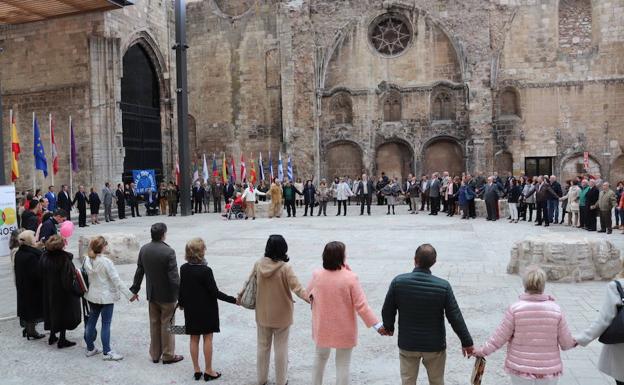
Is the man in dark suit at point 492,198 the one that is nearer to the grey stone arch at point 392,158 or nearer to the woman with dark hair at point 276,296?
the grey stone arch at point 392,158

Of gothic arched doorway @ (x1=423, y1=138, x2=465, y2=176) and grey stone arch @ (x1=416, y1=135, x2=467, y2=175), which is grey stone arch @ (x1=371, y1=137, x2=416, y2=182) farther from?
gothic arched doorway @ (x1=423, y1=138, x2=465, y2=176)

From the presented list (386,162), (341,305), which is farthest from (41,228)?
(386,162)

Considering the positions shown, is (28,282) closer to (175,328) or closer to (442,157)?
(175,328)

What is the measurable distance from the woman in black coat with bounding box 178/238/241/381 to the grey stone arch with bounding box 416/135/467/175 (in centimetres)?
2324

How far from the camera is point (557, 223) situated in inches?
665

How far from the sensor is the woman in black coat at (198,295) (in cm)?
511

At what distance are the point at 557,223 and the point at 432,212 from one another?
441 centimetres

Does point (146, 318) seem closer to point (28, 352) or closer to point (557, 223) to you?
point (28, 352)

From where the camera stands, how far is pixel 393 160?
28.2 m

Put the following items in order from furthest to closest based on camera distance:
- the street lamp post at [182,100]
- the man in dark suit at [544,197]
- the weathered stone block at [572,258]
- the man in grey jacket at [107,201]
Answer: the street lamp post at [182,100] < the man in grey jacket at [107,201] < the man in dark suit at [544,197] < the weathered stone block at [572,258]

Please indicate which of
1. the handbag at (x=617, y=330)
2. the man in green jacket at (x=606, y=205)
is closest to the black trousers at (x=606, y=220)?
the man in green jacket at (x=606, y=205)

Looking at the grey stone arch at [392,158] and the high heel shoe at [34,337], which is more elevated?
the grey stone arch at [392,158]

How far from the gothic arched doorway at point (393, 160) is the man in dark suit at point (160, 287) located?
75.8 ft

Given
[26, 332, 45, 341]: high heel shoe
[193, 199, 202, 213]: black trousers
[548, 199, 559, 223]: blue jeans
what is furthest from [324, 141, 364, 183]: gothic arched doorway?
[26, 332, 45, 341]: high heel shoe
